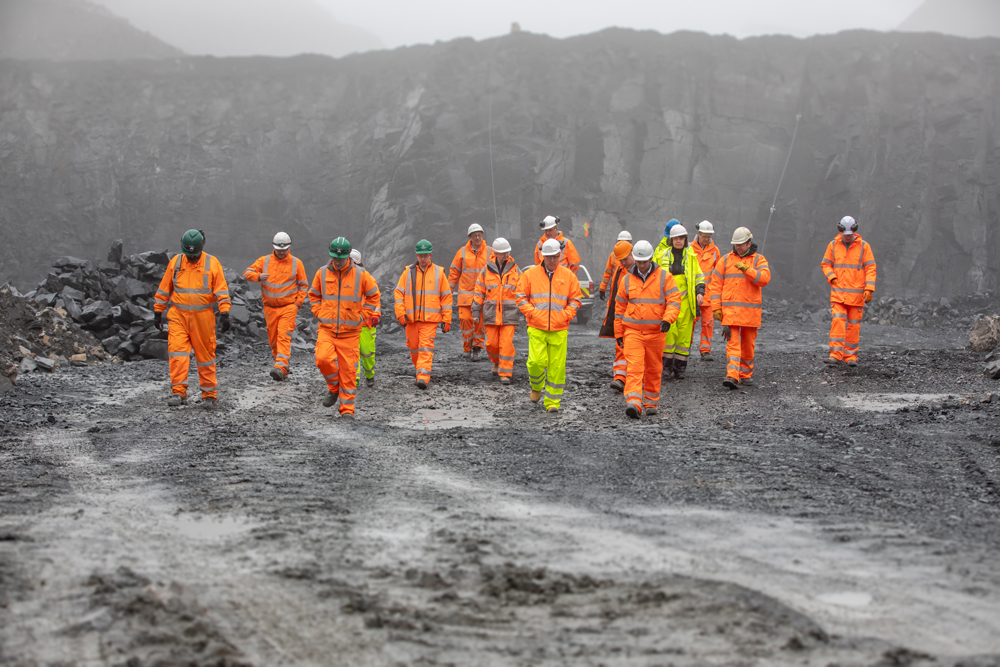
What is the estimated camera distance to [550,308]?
316 inches

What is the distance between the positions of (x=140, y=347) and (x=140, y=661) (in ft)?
34.0

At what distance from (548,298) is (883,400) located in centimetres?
404

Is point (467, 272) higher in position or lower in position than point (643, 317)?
higher

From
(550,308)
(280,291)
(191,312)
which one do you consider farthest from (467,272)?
(191,312)

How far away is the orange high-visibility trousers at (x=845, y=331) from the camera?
10195 mm

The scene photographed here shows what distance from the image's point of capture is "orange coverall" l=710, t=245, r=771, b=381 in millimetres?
9008

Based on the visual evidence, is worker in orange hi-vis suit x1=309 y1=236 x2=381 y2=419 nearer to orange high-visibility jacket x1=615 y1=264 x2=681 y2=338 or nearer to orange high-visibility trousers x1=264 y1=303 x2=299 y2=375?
orange high-visibility trousers x1=264 y1=303 x2=299 y2=375

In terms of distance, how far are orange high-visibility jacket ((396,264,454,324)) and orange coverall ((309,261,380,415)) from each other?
4.74 ft

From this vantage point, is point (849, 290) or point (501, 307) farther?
point (849, 290)

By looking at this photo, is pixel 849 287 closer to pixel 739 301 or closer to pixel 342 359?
pixel 739 301

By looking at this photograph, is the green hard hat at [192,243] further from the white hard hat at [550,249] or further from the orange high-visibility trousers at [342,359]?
the white hard hat at [550,249]

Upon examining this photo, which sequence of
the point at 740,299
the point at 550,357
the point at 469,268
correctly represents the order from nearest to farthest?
the point at 550,357
the point at 740,299
the point at 469,268

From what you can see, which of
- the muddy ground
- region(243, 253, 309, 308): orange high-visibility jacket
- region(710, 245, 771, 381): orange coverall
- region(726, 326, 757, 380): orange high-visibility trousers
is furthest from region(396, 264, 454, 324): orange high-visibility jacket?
region(726, 326, 757, 380): orange high-visibility trousers

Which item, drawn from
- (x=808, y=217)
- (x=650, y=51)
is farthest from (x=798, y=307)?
(x=650, y=51)
